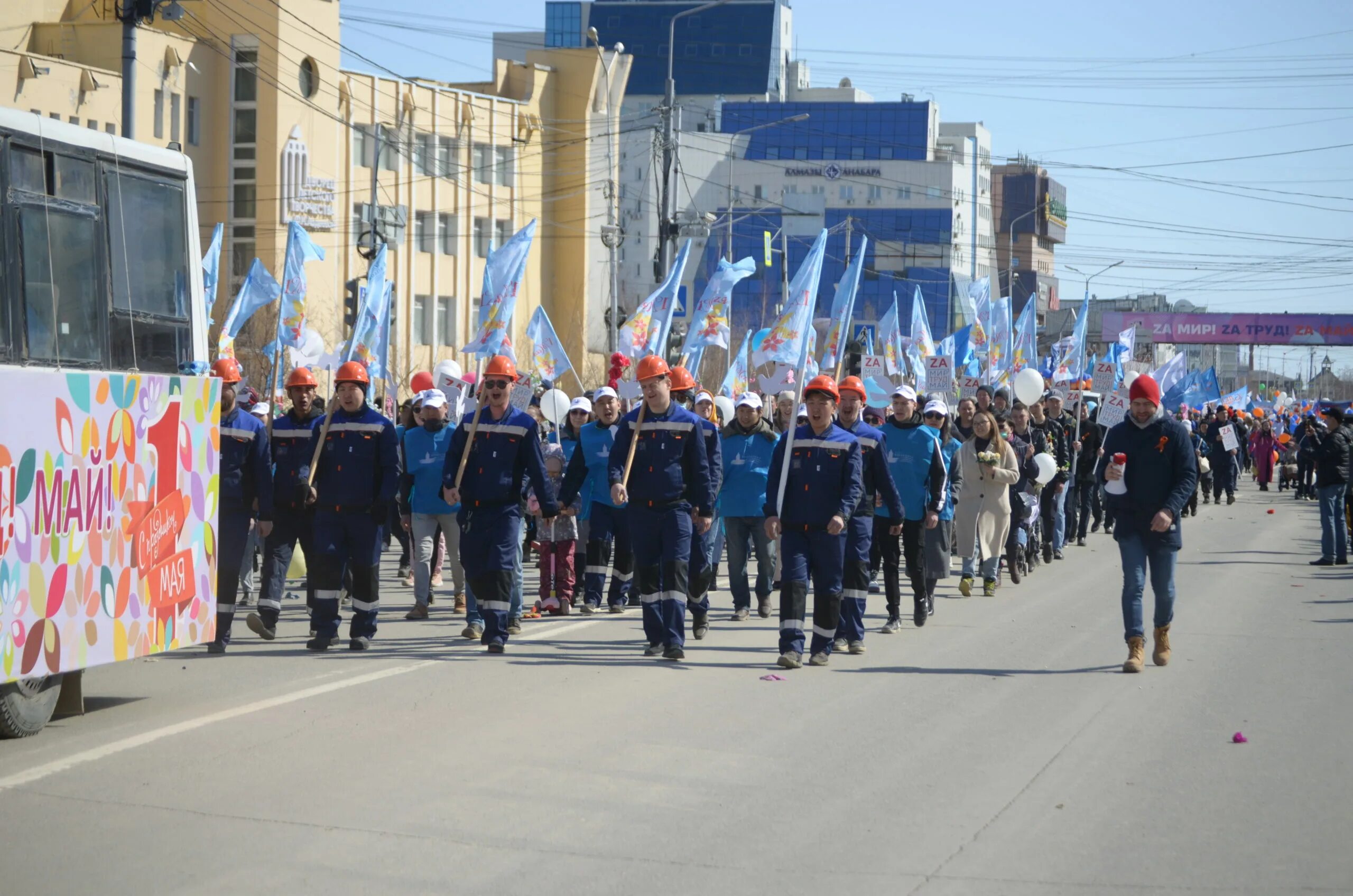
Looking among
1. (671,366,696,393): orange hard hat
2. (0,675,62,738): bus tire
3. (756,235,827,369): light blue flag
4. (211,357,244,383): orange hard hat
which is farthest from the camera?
(756,235,827,369): light blue flag

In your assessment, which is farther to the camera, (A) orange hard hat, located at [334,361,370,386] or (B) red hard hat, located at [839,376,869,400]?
(B) red hard hat, located at [839,376,869,400]

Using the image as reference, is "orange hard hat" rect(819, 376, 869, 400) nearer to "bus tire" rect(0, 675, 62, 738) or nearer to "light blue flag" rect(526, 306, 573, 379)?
"bus tire" rect(0, 675, 62, 738)

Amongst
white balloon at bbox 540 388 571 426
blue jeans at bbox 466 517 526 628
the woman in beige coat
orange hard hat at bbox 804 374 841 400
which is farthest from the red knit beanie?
white balloon at bbox 540 388 571 426

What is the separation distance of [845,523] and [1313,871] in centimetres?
519

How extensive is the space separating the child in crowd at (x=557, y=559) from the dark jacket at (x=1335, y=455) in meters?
10.3

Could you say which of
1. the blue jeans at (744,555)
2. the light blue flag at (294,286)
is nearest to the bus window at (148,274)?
the blue jeans at (744,555)

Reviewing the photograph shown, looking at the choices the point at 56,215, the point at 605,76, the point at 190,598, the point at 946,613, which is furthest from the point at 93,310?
the point at 605,76

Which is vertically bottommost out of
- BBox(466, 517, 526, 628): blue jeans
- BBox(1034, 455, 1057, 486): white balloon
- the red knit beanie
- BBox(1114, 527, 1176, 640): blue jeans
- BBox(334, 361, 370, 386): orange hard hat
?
BBox(466, 517, 526, 628): blue jeans

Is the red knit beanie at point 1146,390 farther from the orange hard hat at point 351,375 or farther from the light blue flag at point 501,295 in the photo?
the light blue flag at point 501,295

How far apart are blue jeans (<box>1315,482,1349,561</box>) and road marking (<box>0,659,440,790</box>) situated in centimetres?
1346

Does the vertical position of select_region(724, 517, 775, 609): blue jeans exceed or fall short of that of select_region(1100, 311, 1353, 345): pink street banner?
it falls short

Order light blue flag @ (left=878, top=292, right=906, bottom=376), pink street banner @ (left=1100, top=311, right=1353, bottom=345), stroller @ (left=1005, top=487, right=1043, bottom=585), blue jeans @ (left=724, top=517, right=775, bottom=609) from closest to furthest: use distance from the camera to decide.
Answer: blue jeans @ (left=724, top=517, right=775, bottom=609) < stroller @ (left=1005, top=487, right=1043, bottom=585) < light blue flag @ (left=878, top=292, right=906, bottom=376) < pink street banner @ (left=1100, top=311, right=1353, bottom=345)

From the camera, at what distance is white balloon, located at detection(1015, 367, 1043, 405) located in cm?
2348

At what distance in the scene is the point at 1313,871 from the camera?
20.1 feet
